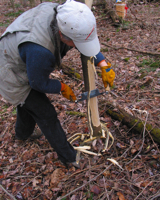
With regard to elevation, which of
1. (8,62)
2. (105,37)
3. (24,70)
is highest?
(8,62)

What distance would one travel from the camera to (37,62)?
142cm

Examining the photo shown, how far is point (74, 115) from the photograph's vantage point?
122 inches

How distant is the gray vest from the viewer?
58.4 inches

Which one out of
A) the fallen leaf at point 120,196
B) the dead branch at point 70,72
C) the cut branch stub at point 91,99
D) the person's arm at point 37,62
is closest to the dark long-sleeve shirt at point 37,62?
the person's arm at point 37,62

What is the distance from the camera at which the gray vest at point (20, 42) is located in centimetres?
148

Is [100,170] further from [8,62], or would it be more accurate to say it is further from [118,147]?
[8,62]

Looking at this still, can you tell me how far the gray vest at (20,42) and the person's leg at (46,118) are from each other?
11 centimetres

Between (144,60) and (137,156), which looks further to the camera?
(144,60)

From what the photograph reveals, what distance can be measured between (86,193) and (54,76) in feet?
9.38

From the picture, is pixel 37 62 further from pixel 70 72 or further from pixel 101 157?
pixel 70 72

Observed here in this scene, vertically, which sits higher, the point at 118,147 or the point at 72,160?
the point at 72,160

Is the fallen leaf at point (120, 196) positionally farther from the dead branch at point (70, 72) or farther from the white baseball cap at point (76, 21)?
the dead branch at point (70, 72)

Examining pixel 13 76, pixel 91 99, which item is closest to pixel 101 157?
pixel 91 99

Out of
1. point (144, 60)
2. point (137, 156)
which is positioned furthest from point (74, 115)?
point (144, 60)
